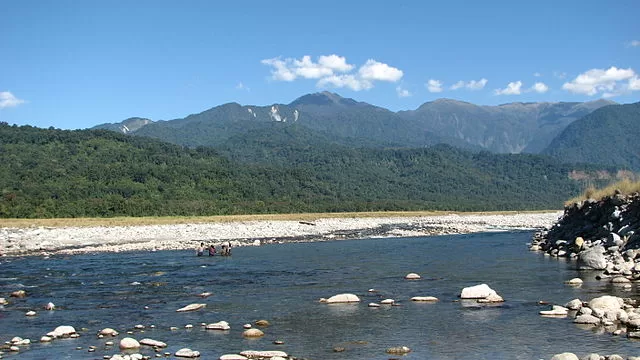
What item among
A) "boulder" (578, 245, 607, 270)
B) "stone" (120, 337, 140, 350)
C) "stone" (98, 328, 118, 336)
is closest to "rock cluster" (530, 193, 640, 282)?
"boulder" (578, 245, 607, 270)

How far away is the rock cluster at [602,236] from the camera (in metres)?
32.1

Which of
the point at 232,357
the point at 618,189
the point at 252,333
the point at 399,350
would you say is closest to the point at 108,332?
the point at 252,333

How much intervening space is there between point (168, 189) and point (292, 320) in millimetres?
109453

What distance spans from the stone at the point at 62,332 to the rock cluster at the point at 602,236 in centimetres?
2470

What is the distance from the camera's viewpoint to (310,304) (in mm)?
25656

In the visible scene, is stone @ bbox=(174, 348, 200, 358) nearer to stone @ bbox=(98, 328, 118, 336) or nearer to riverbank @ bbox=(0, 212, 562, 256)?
stone @ bbox=(98, 328, 118, 336)

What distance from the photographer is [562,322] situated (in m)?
20.7

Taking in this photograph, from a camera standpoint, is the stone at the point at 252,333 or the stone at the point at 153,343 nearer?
the stone at the point at 153,343

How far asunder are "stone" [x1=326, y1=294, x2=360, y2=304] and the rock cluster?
13596 mm

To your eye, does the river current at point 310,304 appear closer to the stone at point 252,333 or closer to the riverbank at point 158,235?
the stone at point 252,333

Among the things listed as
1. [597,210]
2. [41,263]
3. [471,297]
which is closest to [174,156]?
[41,263]

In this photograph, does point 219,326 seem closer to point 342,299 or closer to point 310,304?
point 310,304

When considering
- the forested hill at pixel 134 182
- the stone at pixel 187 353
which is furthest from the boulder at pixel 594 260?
the forested hill at pixel 134 182

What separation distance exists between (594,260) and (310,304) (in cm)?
1757
